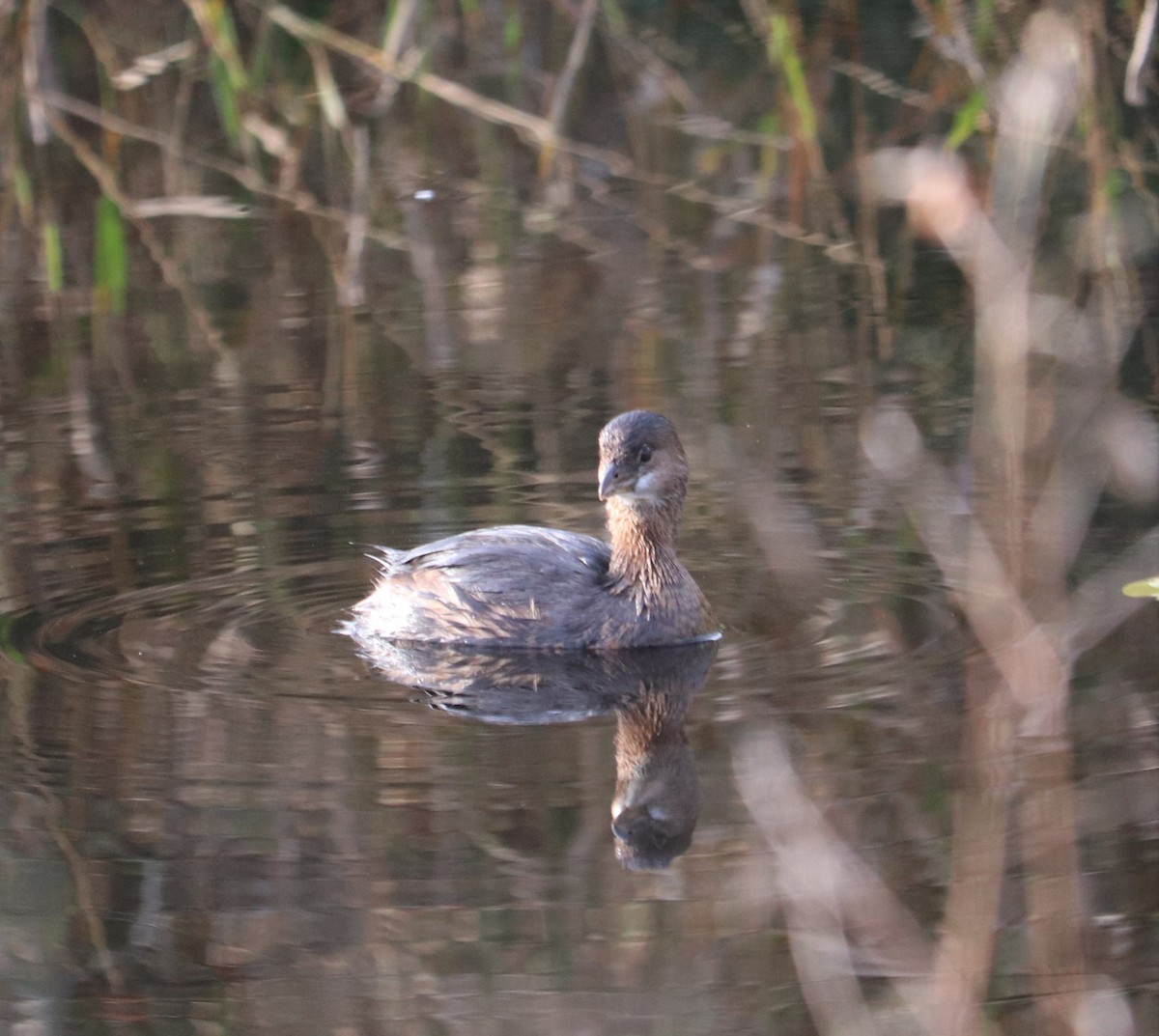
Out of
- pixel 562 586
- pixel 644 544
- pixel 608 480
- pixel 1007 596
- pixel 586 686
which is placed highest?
pixel 1007 596

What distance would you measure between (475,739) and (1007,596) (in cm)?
175

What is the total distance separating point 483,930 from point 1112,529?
3025mm

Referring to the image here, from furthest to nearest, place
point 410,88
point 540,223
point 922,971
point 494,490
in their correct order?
point 410,88 < point 540,223 < point 494,490 < point 922,971

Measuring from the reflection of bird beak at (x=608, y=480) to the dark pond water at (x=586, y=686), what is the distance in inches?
19.9

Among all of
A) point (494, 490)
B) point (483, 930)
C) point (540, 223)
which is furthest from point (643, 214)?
point (483, 930)

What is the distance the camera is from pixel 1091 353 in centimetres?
847

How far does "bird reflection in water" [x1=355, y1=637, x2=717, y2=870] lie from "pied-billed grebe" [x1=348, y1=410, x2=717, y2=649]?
58 millimetres

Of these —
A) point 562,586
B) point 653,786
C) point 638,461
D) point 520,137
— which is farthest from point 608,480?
point 520,137

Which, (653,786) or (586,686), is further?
(586,686)

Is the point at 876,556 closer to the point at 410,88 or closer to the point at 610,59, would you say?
the point at 610,59

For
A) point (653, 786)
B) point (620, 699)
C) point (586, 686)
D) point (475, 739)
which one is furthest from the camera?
point (586, 686)

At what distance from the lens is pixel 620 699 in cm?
565

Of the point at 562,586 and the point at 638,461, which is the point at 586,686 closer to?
the point at 562,586

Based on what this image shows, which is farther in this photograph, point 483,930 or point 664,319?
point 664,319
